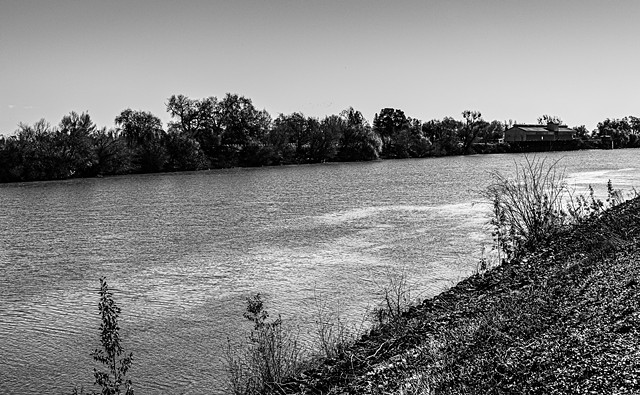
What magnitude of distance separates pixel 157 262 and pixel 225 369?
8304mm

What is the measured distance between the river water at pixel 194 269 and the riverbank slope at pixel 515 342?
5.86ft

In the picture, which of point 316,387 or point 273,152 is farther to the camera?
point 273,152

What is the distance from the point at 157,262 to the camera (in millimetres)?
16219

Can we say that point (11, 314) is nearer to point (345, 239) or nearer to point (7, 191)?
point (345, 239)

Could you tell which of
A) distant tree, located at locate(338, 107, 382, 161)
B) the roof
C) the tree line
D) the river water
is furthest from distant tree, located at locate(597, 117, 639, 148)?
the river water

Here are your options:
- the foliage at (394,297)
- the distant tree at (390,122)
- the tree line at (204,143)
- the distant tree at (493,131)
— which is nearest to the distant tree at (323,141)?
the tree line at (204,143)

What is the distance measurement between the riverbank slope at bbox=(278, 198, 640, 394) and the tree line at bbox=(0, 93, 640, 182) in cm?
5371

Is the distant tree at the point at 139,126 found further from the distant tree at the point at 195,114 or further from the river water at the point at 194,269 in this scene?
the river water at the point at 194,269

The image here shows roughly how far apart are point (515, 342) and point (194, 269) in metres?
9.66

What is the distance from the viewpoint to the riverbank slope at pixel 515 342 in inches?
224

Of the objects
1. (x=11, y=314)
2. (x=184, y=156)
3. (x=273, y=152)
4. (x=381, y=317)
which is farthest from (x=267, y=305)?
(x=273, y=152)

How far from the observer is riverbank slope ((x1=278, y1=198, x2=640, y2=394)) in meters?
5.68

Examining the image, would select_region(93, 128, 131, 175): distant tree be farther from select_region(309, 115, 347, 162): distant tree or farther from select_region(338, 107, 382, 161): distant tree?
select_region(338, 107, 382, 161): distant tree

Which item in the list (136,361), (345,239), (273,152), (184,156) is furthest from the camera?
(273,152)
